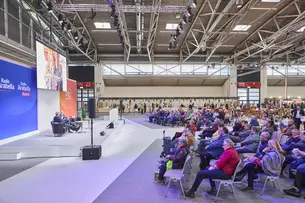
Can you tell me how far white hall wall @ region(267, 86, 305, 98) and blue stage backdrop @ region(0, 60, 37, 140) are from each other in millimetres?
22691

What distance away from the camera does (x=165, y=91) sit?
2342 centimetres

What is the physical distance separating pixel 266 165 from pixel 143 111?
19587 millimetres

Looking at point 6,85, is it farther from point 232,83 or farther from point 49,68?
point 232,83

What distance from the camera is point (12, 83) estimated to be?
8.46 metres

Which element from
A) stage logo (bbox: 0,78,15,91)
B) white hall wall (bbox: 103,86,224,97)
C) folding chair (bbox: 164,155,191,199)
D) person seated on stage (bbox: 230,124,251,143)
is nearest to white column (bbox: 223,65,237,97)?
white hall wall (bbox: 103,86,224,97)

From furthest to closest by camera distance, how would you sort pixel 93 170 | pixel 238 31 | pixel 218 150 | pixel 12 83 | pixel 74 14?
pixel 238 31 → pixel 74 14 → pixel 12 83 → pixel 93 170 → pixel 218 150

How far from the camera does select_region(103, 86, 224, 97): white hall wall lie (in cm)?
2314

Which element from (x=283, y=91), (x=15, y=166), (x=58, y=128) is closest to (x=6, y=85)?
(x=58, y=128)

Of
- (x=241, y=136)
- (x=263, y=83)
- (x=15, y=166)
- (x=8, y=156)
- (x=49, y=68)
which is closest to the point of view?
(x=15, y=166)

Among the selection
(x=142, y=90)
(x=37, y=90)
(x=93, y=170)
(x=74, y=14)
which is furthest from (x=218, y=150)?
(x=142, y=90)

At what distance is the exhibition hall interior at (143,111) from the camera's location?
3.97m

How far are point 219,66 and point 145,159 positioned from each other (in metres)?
18.4

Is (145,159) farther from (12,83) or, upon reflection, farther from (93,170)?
(12,83)

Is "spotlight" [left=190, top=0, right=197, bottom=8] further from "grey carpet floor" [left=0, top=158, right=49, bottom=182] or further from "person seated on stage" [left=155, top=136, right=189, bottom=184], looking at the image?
"grey carpet floor" [left=0, top=158, right=49, bottom=182]
